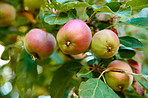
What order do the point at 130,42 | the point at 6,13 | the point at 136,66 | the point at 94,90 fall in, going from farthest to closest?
the point at 6,13 < the point at 136,66 < the point at 130,42 < the point at 94,90

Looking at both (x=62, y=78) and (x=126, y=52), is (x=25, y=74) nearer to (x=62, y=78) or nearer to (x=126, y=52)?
(x=62, y=78)

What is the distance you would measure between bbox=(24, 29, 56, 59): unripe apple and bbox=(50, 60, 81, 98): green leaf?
0.23 m

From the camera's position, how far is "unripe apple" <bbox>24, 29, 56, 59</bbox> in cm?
123

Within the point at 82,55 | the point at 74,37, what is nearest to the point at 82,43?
the point at 74,37

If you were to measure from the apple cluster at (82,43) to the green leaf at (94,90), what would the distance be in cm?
15

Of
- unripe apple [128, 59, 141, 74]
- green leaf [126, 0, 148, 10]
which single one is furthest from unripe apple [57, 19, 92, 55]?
unripe apple [128, 59, 141, 74]

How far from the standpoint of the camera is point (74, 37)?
41.6 inches

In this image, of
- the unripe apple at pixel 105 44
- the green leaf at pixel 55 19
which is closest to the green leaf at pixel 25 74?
the green leaf at pixel 55 19

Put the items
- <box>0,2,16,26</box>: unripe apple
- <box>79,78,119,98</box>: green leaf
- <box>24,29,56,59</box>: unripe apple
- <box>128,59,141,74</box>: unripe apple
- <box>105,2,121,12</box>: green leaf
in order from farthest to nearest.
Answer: <box>0,2,16,26</box>: unripe apple, <box>128,59,141,74</box>: unripe apple, <box>24,29,56,59</box>: unripe apple, <box>105,2,121,12</box>: green leaf, <box>79,78,119,98</box>: green leaf

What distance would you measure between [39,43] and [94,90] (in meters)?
0.48

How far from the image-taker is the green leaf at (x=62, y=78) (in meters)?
1.41

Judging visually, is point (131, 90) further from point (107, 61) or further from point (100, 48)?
point (100, 48)

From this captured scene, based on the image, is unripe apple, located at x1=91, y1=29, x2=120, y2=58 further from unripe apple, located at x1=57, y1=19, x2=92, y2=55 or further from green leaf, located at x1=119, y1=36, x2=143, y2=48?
green leaf, located at x1=119, y1=36, x2=143, y2=48

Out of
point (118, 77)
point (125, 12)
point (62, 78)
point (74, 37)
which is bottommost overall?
point (62, 78)
